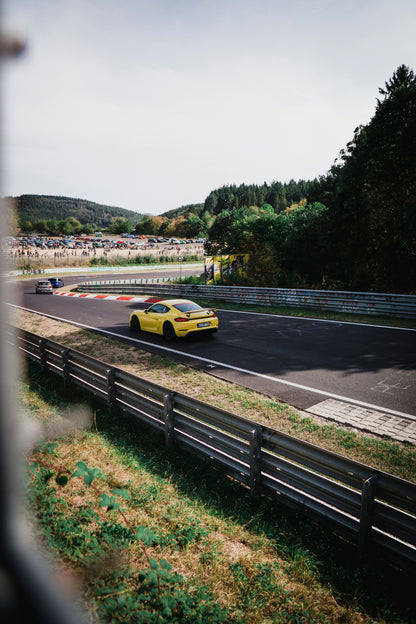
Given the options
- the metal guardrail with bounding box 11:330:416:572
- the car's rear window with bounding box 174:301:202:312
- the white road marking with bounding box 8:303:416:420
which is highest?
the car's rear window with bounding box 174:301:202:312

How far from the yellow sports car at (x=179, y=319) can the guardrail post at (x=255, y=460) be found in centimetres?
828

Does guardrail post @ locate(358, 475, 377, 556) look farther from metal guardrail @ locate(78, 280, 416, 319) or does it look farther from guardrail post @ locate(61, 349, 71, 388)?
metal guardrail @ locate(78, 280, 416, 319)

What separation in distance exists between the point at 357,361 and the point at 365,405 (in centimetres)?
305

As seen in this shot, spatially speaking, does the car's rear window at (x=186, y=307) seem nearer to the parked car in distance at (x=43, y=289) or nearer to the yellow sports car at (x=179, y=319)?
the yellow sports car at (x=179, y=319)

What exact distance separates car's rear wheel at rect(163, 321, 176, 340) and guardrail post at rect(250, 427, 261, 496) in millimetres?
8523

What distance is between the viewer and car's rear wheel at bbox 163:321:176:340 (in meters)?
13.4

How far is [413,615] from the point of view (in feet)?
10.5

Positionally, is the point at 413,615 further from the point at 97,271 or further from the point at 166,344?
the point at 97,271

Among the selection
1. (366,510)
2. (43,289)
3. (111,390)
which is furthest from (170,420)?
(43,289)

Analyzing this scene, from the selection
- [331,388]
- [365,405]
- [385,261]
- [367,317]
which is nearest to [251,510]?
[365,405]

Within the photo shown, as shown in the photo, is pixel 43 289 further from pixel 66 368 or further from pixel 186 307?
pixel 66 368

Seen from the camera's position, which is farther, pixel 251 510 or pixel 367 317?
pixel 367 317

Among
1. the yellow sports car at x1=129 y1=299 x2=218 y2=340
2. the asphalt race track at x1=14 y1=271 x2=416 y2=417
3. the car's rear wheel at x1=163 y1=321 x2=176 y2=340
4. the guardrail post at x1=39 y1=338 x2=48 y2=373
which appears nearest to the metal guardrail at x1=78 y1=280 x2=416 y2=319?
the asphalt race track at x1=14 y1=271 x2=416 y2=417

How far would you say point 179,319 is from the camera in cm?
1327
